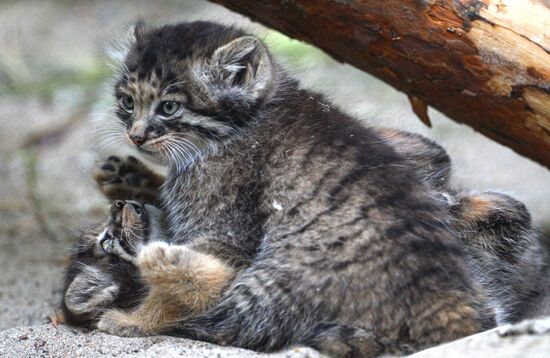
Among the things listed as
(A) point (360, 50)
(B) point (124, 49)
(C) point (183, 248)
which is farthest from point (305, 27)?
(C) point (183, 248)

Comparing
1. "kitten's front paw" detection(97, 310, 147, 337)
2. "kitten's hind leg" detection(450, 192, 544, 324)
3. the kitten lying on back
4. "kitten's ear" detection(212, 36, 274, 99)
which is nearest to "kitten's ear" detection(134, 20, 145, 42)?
"kitten's ear" detection(212, 36, 274, 99)

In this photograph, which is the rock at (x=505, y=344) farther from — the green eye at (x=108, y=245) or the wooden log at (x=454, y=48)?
the green eye at (x=108, y=245)

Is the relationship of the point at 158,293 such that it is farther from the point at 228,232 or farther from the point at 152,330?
the point at 228,232

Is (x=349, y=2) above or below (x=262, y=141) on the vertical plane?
above

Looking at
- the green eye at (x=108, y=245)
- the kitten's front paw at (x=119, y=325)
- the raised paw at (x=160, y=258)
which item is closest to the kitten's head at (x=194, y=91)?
the green eye at (x=108, y=245)

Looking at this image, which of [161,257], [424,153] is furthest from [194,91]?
[424,153]

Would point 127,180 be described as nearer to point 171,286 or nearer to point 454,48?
point 171,286
